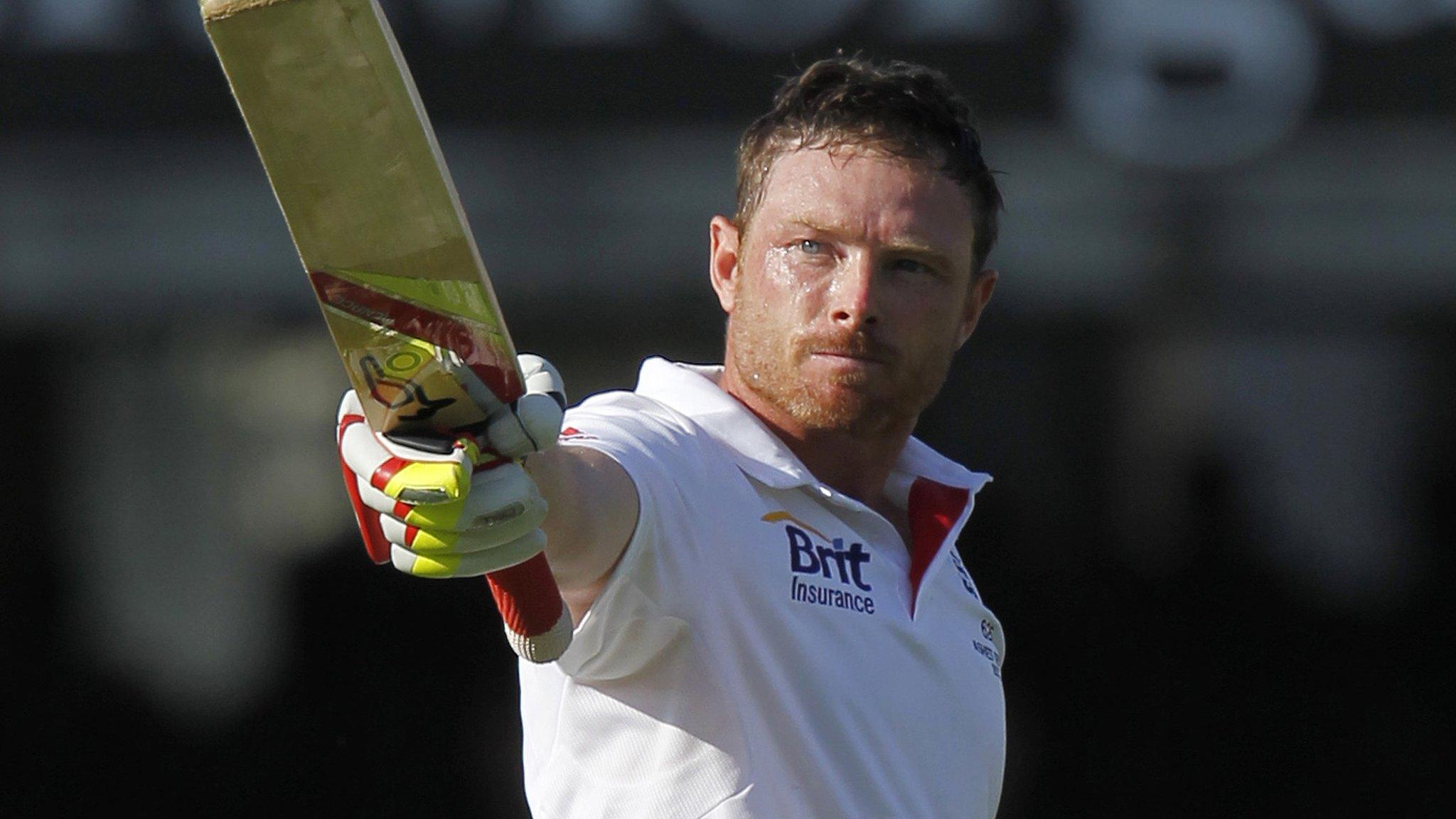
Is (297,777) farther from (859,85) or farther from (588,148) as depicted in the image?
(859,85)

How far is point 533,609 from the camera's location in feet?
4.56

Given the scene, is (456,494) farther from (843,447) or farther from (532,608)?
(843,447)

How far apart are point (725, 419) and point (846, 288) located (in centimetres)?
18

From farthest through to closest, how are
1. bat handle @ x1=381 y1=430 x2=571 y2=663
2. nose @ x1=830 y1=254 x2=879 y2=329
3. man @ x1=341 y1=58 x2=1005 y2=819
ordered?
nose @ x1=830 y1=254 x2=879 y2=329, man @ x1=341 y1=58 x2=1005 y2=819, bat handle @ x1=381 y1=430 x2=571 y2=663

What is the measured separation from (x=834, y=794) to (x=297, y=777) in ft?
9.54

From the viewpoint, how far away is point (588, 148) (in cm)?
424

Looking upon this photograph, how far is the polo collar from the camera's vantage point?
1788 mm

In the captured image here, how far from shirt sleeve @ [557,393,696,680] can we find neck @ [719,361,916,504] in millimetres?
263

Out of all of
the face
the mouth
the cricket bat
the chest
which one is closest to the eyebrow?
the face

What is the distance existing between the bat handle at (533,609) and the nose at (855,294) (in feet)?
1.84

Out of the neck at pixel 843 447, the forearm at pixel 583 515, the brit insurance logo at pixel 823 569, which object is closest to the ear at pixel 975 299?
the neck at pixel 843 447

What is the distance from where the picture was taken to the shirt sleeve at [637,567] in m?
1.55

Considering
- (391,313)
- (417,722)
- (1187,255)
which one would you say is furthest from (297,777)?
(391,313)

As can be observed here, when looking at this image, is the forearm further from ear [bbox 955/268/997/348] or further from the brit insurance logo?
ear [bbox 955/268/997/348]
